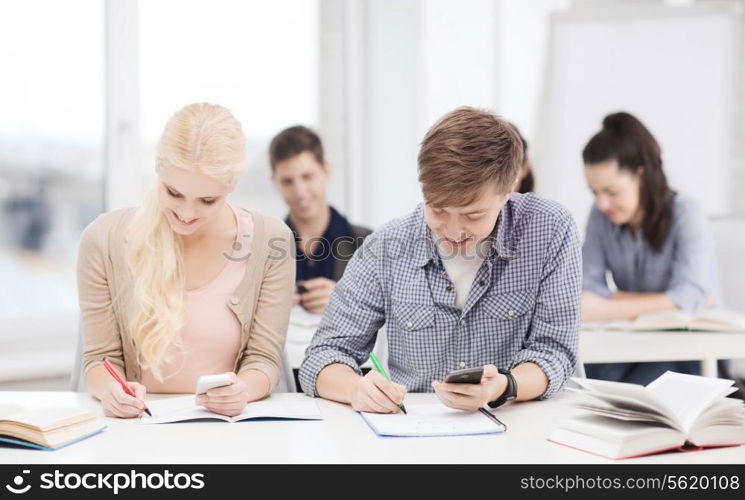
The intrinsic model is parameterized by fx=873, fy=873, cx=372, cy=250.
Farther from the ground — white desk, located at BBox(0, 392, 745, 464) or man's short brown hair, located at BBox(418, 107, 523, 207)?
man's short brown hair, located at BBox(418, 107, 523, 207)

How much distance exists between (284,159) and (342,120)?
4.26 ft

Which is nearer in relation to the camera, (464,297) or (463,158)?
(463,158)

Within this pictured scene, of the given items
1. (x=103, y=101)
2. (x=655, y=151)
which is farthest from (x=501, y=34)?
(x=103, y=101)

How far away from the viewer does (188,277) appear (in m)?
2.01

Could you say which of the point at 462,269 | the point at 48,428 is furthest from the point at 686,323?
the point at 48,428

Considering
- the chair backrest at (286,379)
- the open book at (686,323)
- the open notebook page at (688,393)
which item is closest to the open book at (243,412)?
the chair backrest at (286,379)

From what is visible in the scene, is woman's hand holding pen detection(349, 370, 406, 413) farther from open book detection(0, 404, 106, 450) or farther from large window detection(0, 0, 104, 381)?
large window detection(0, 0, 104, 381)

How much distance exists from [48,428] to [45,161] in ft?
6.71

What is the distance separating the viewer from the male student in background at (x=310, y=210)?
3.16m

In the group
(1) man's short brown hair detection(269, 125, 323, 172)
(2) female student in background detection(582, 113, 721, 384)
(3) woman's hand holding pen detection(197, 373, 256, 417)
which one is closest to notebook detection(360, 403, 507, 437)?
(3) woman's hand holding pen detection(197, 373, 256, 417)

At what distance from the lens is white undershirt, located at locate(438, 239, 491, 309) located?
6.32ft

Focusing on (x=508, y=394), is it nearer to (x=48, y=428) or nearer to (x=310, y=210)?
(x=48, y=428)

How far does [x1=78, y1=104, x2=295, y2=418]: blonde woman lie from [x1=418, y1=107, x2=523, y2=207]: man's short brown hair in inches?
19.1

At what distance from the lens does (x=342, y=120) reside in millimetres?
4461
